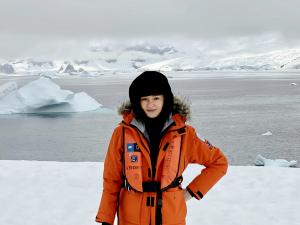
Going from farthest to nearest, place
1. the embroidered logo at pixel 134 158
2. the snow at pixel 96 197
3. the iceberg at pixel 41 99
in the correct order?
the iceberg at pixel 41 99 < the snow at pixel 96 197 < the embroidered logo at pixel 134 158

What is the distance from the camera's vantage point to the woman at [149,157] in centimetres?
217

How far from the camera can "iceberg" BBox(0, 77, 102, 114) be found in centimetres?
3441

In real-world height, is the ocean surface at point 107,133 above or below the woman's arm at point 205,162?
below

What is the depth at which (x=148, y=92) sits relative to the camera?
2.20m

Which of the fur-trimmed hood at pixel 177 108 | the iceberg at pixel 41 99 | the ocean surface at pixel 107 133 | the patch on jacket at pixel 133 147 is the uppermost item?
the fur-trimmed hood at pixel 177 108

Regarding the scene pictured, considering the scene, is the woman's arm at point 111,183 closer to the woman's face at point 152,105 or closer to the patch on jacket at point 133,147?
the patch on jacket at point 133,147

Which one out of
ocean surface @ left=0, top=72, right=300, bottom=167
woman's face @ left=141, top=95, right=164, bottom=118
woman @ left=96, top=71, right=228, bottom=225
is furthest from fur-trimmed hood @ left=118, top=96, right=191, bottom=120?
ocean surface @ left=0, top=72, right=300, bottom=167

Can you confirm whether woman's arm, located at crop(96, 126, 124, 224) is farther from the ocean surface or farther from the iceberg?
the iceberg

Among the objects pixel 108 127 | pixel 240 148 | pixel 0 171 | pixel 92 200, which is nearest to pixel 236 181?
pixel 92 200

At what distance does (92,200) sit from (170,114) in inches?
145

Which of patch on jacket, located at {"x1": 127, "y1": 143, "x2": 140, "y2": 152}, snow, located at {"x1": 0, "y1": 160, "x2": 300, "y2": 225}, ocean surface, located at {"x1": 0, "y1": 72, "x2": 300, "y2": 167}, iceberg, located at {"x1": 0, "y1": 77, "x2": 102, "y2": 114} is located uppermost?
patch on jacket, located at {"x1": 127, "y1": 143, "x2": 140, "y2": 152}

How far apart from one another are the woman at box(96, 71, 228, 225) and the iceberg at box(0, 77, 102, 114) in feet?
107

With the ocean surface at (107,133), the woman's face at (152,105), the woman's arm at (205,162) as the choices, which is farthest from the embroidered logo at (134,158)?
the ocean surface at (107,133)

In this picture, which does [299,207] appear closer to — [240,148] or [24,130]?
[240,148]
